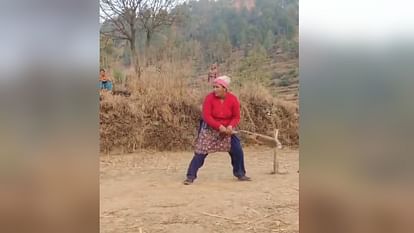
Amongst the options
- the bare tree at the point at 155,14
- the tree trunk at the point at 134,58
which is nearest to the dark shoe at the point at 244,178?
the tree trunk at the point at 134,58

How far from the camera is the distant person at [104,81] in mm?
3250

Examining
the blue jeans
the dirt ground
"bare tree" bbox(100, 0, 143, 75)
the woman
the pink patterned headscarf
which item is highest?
"bare tree" bbox(100, 0, 143, 75)

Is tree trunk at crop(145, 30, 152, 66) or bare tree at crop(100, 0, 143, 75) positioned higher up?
bare tree at crop(100, 0, 143, 75)

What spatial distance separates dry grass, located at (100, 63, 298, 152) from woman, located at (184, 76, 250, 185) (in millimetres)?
49

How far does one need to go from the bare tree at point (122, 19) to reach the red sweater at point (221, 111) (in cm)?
49

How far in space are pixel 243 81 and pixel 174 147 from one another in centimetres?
60

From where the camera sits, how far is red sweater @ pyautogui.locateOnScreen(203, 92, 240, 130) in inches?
134

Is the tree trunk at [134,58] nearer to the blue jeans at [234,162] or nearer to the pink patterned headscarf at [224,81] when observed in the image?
the pink patterned headscarf at [224,81]

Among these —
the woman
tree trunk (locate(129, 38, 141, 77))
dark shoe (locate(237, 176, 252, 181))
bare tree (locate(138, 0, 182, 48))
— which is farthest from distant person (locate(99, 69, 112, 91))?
dark shoe (locate(237, 176, 252, 181))

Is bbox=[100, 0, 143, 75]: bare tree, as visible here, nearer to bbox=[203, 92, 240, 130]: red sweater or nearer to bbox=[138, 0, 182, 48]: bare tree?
bbox=[138, 0, 182, 48]: bare tree

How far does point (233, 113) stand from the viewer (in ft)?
11.2
